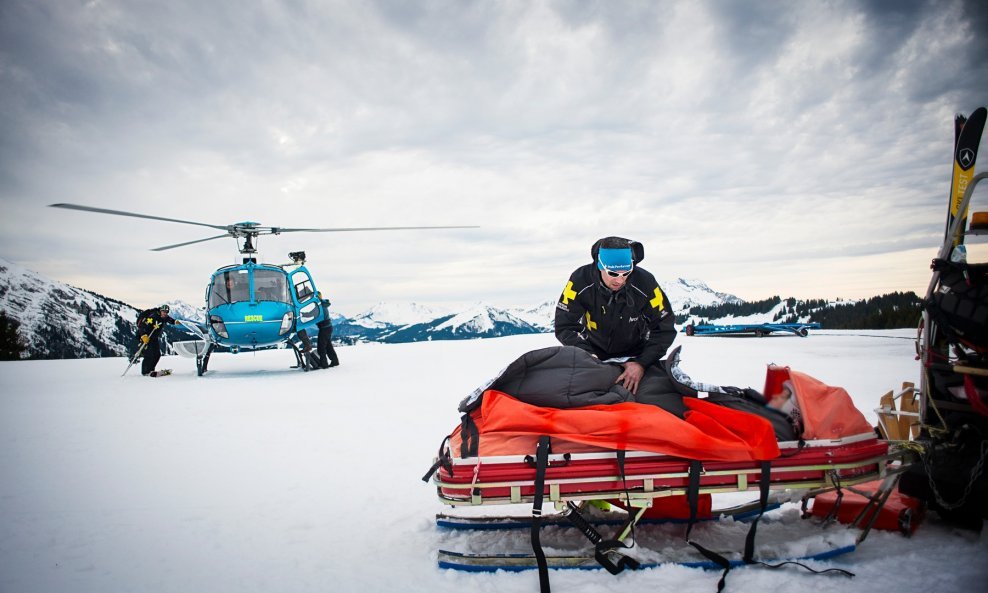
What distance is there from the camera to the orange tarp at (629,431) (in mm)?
2828

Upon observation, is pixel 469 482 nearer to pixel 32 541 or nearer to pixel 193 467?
pixel 32 541

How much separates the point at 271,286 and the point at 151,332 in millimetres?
2927

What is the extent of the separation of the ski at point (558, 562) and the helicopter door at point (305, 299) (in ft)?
34.3

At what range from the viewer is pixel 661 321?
4.24 meters

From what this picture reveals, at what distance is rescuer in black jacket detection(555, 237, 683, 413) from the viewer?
4117 mm

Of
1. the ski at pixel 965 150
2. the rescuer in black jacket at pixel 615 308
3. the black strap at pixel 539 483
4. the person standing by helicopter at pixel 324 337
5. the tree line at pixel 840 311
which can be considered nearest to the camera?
the black strap at pixel 539 483

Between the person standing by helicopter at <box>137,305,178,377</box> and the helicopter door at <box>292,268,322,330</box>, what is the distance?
2838 mm

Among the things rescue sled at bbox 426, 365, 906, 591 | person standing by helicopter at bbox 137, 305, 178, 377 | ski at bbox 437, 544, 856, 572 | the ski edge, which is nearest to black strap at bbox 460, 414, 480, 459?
rescue sled at bbox 426, 365, 906, 591

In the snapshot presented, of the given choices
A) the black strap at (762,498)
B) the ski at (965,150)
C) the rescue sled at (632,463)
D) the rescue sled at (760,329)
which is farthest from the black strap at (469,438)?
the rescue sled at (760,329)

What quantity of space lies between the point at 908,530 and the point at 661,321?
6.78 feet

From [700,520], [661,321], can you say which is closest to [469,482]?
[700,520]

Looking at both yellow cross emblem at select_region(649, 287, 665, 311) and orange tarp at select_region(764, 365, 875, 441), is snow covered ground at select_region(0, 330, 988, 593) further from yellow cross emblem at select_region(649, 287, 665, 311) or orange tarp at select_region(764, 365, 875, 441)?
yellow cross emblem at select_region(649, 287, 665, 311)

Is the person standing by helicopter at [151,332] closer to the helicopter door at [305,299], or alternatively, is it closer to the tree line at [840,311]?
the helicopter door at [305,299]

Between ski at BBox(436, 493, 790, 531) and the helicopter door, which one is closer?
ski at BBox(436, 493, 790, 531)
